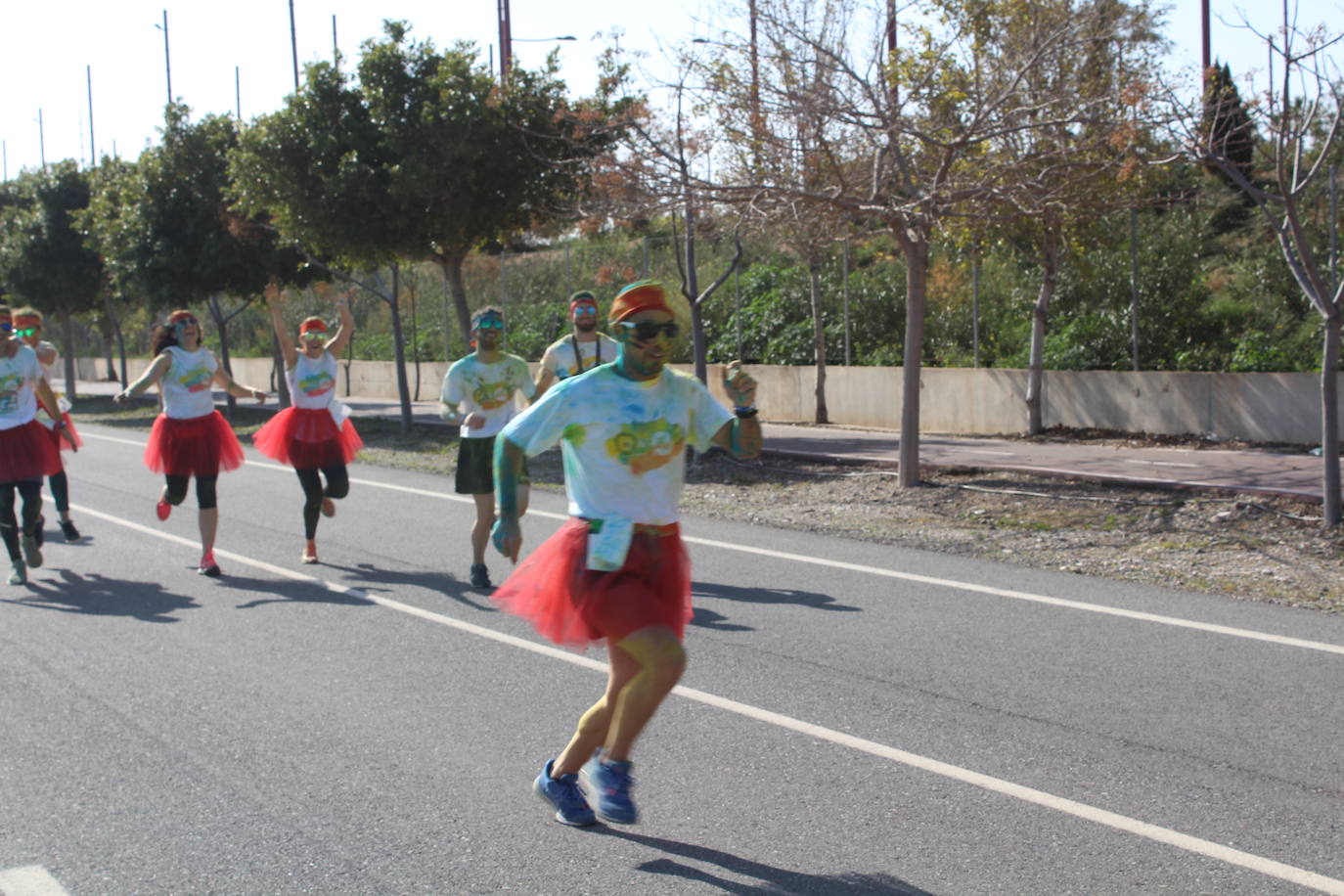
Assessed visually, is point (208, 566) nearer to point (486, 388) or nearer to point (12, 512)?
point (12, 512)

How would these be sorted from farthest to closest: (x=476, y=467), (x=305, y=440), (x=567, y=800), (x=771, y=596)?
(x=305, y=440) < (x=476, y=467) < (x=771, y=596) < (x=567, y=800)

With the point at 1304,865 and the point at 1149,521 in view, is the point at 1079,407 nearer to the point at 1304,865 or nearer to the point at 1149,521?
the point at 1149,521

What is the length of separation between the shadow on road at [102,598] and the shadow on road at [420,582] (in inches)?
46.2

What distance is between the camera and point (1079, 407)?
17750 mm

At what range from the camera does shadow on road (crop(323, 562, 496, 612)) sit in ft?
27.9

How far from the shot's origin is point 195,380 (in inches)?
377

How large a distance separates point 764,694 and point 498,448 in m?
2.24

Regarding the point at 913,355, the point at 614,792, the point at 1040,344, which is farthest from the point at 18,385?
the point at 1040,344

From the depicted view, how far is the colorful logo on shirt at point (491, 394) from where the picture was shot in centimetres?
879

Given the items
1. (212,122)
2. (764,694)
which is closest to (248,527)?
(764,694)

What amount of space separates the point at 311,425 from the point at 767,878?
671cm

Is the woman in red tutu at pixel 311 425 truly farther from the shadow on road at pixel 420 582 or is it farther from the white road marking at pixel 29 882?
the white road marking at pixel 29 882

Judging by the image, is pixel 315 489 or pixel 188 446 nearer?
pixel 188 446

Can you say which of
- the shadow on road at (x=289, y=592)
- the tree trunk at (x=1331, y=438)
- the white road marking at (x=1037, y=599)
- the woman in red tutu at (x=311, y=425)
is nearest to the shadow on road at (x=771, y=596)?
the white road marking at (x=1037, y=599)
